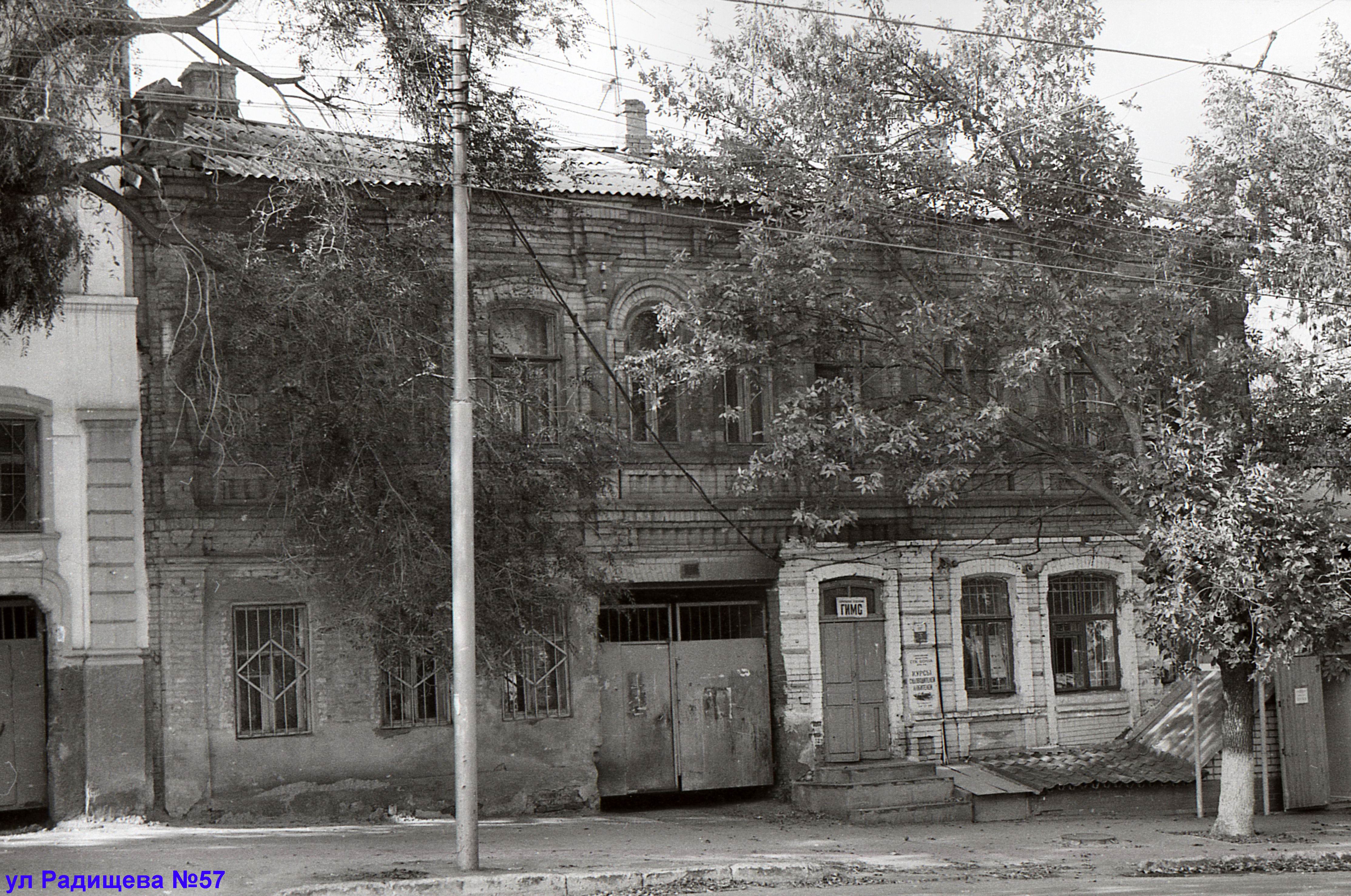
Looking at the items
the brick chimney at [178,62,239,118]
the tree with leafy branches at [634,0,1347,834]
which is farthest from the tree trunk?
the brick chimney at [178,62,239,118]

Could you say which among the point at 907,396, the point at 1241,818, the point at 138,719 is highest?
the point at 907,396

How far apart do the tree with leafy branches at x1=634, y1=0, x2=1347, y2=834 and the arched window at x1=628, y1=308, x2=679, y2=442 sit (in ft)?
5.20

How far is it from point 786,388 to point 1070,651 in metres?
5.54

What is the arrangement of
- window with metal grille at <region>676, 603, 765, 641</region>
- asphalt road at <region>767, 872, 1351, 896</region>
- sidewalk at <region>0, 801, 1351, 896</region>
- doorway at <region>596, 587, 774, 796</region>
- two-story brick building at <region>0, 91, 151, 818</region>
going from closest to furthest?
asphalt road at <region>767, 872, 1351, 896</region> < sidewalk at <region>0, 801, 1351, 896</region> < two-story brick building at <region>0, 91, 151, 818</region> < doorway at <region>596, 587, 774, 796</region> < window with metal grille at <region>676, 603, 765, 641</region>

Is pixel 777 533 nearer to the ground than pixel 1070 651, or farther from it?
farther from it

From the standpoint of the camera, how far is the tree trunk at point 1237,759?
51.0ft

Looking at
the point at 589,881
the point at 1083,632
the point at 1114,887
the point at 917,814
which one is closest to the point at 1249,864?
the point at 1114,887

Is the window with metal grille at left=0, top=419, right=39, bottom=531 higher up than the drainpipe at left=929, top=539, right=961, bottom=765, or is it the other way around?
the window with metal grille at left=0, top=419, right=39, bottom=531

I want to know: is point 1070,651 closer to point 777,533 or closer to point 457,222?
point 777,533

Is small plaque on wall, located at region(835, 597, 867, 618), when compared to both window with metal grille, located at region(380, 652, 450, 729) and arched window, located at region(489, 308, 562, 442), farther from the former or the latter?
window with metal grille, located at region(380, 652, 450, 729)

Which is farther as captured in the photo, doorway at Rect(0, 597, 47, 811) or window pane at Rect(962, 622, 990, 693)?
window pane at Rect(962, 622, 990, 693)

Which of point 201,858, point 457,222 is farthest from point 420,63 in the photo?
point 201,858

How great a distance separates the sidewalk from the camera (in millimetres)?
12109

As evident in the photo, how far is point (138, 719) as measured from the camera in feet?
49.5
